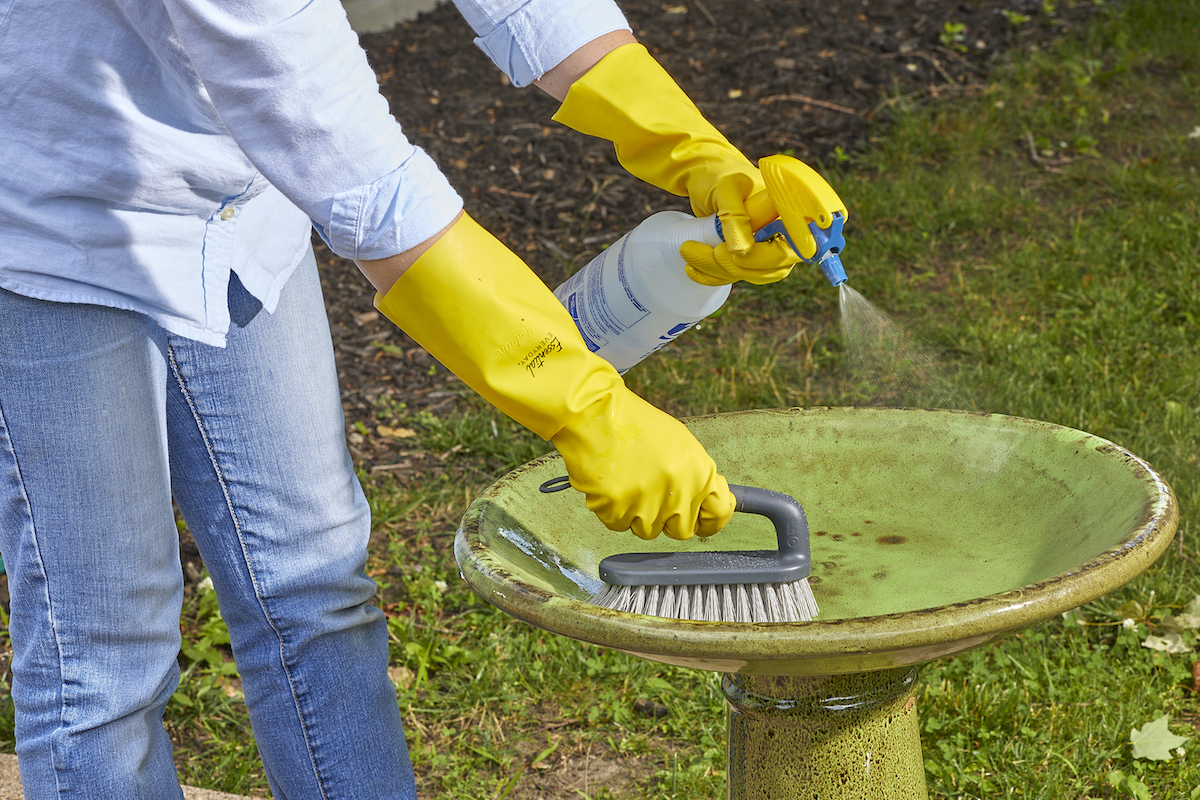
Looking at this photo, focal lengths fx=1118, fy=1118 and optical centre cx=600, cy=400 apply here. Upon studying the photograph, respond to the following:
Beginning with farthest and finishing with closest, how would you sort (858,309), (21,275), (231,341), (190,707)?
(858,309), (190,707), (231,341), (21,275)

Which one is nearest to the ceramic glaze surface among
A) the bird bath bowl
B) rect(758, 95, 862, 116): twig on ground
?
the bird bath bowl

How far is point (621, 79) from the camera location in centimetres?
163

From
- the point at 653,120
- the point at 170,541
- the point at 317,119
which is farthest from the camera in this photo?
the point at 653,120

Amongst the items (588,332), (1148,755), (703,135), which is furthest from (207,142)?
(1148,755)

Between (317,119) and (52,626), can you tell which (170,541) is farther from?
(317,119)

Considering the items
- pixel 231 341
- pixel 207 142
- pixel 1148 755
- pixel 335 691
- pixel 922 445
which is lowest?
pixel 1148 755

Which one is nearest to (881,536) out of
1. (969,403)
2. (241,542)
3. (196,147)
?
(241,542)

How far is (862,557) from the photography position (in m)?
1.54

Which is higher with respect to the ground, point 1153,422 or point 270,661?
point 270,661

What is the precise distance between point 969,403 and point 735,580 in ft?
7.45

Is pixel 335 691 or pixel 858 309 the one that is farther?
pixel 858 309

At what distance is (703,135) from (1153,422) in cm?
212

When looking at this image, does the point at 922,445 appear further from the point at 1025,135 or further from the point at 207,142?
the point at 1025,135

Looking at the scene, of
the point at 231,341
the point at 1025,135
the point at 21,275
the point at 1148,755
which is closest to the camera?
the point at 21,275
